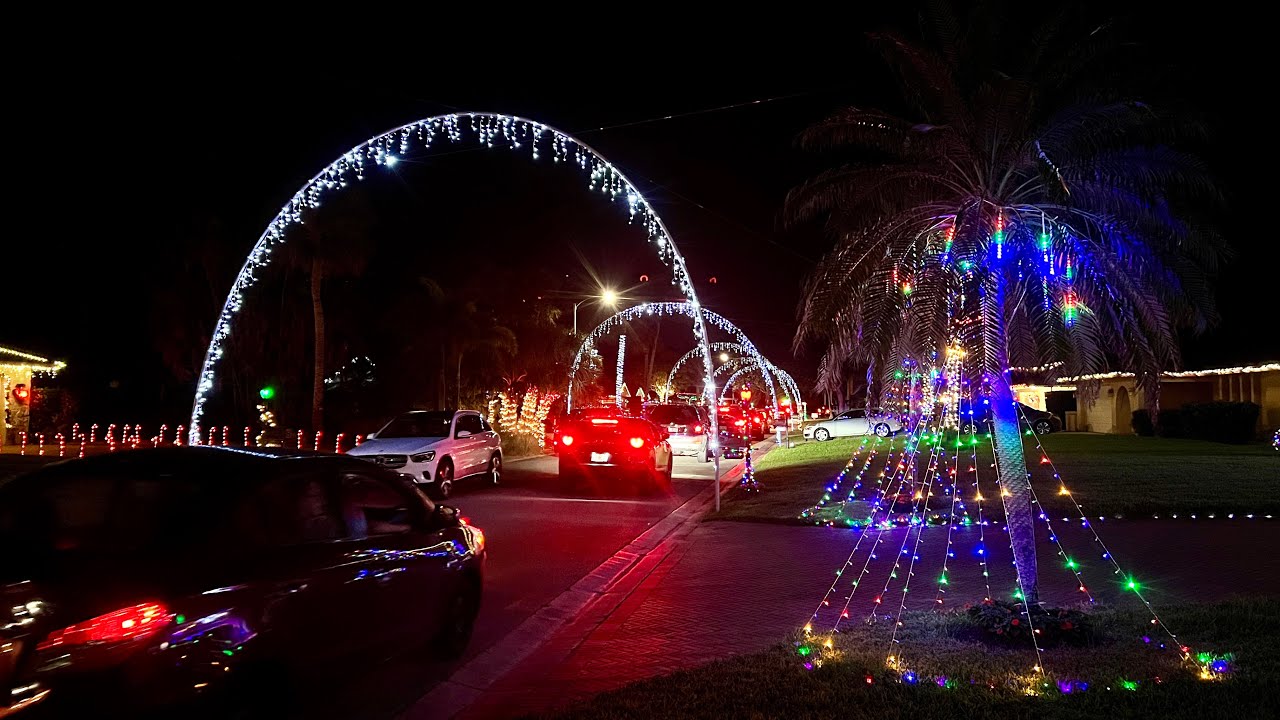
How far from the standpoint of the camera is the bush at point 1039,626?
6.85 metres

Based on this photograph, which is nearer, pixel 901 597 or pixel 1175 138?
pixel 1175 138

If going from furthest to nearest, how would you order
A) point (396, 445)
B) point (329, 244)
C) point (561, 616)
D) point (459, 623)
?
point (329, 244) < point (396, 445) < point (561, 616) < point (459, 623)

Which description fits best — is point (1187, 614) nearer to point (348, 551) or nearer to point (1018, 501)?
point (1018, 501)

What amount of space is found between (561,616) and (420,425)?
11041mm

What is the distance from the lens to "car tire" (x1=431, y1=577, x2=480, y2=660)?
269 inches

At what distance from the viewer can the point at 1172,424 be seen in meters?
33.8

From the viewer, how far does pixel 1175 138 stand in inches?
309

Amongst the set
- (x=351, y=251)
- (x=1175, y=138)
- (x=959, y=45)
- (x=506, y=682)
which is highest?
(x=351, y=251)

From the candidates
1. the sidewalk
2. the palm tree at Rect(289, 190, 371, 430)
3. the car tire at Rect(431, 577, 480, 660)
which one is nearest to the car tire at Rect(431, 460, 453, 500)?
the sidewalk

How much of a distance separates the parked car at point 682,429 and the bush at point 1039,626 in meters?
21.7

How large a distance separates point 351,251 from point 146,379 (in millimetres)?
12721

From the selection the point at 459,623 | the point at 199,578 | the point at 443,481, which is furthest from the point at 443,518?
the point at 443,481

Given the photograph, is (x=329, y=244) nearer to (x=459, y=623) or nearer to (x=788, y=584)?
(x=788, y=584)

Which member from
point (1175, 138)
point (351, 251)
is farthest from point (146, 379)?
point (1175, 138)
